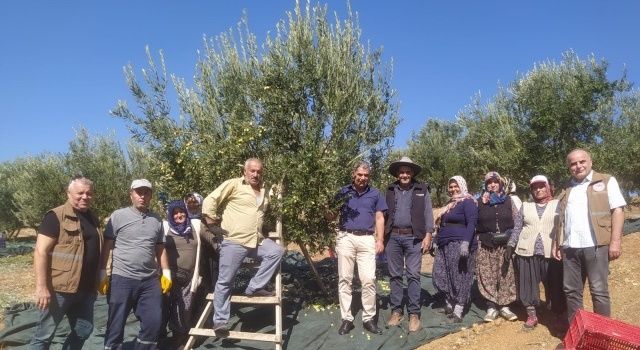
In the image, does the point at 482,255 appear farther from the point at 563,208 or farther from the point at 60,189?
the point at 60,189

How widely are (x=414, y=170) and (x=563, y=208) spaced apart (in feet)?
5.91

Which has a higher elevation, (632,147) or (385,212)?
(632,147)

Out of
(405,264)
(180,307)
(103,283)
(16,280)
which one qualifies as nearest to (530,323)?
(405,264)

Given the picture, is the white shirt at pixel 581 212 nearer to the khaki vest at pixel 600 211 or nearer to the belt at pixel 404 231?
the khaki vest at pixel 600 211

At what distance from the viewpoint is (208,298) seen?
19.2ft

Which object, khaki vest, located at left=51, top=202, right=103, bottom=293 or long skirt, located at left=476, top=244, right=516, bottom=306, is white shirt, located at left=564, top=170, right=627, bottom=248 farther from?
khaki vest, located at left=51, top=202, right=103, bottom=293

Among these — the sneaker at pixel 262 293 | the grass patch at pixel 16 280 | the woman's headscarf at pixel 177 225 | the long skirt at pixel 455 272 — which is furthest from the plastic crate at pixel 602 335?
the grass patch at pixel 16 280

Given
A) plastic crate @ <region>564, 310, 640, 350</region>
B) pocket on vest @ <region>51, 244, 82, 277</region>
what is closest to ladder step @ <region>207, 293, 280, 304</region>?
pocket on vest @ <region>51, 244, 82, 277</region>

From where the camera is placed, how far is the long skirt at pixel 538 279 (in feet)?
A: 18.1

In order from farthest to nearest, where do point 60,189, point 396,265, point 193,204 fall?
point 60,189 < point 193,204 < point 396,265

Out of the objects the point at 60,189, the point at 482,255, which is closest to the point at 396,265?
the point at 482,255

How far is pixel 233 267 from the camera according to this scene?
5438 millimetres

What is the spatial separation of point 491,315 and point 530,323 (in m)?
0.49

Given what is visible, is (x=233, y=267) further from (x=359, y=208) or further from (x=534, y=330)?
(x=534, y=330)
